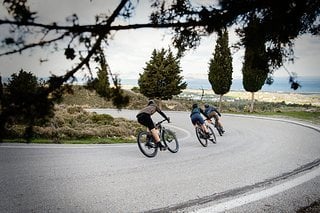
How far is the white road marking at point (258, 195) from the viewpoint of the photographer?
5504 millimetres

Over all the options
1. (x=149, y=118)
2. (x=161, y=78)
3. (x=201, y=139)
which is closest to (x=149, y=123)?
(x=149, y=118)

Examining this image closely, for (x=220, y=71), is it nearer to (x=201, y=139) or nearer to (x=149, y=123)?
(x=201, y=139)

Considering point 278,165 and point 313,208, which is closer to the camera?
point 313,208

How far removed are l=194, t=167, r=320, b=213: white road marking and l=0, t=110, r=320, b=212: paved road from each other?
0.06 ft

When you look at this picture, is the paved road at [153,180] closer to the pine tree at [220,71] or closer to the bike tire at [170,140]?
the bike tire at [170,140]

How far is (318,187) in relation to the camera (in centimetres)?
708

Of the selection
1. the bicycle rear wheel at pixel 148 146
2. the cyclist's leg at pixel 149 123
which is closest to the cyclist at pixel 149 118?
the cyclist's leg at pixel 149 123

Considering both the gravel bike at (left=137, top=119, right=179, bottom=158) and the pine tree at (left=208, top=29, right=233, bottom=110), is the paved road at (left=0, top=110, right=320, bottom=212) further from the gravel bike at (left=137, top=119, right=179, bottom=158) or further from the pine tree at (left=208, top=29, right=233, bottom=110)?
the pine tree at (left=208, top=29, right=233, bottom=110)

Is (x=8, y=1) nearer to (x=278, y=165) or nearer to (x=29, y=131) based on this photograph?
(x=29, y=131)

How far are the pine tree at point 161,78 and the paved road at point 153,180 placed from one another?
30754 millimetres

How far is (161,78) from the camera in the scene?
4203 cm

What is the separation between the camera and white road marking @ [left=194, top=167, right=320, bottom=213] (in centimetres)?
550

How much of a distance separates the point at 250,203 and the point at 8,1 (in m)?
5.03

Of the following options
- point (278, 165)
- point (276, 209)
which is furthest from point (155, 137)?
point (276, 209)
